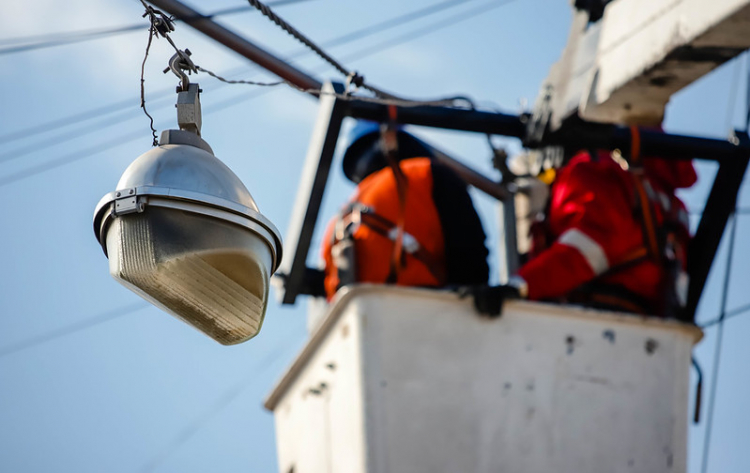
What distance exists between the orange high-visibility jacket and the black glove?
26 cm

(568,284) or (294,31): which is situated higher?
(294,31)

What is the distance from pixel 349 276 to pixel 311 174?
1.95 ft

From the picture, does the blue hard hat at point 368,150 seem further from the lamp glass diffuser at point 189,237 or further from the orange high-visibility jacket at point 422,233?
the lamp glass diffuser at point 189,237

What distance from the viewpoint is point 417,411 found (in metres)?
5.45

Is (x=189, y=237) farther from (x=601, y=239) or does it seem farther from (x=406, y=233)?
(x=601, y=239)

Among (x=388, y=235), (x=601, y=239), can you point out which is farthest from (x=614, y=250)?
(x=388, y=235)

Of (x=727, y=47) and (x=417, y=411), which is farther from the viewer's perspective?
(x=417, y=411)

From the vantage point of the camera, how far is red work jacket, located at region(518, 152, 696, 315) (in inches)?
236

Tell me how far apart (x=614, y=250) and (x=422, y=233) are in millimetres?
925

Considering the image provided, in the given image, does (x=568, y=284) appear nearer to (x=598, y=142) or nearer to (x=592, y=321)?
(x=592, y=321)

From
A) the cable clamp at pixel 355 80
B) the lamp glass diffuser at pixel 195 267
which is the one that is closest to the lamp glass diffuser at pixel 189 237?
the lamp glass diffuser at pixel 195 267

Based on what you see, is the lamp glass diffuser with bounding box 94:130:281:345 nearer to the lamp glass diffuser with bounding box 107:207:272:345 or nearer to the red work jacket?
the lamp glass diffuser with bounding box 107:207:272:345

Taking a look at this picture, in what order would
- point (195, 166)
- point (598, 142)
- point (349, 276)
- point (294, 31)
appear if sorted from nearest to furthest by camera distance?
point (195, 166)
point (294, 31)
point (349, 276)
point (598, 142)

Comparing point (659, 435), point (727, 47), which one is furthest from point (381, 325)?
point (727, 47)
